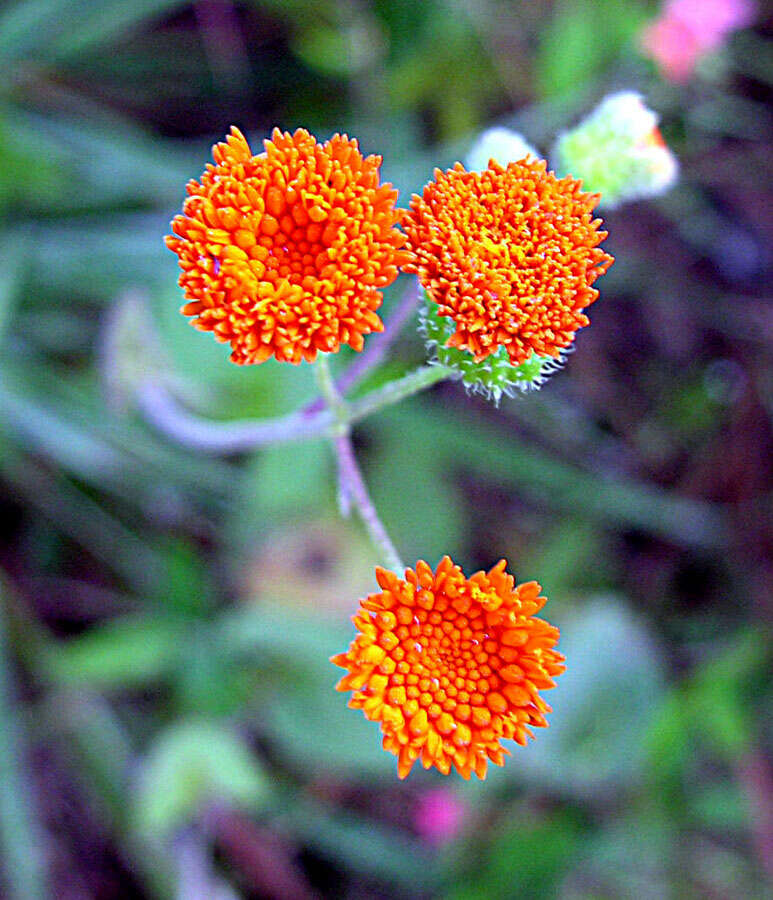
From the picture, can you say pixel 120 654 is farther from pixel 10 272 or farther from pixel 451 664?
pixel 451 664

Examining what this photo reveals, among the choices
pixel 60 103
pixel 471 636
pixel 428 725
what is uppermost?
pixel 60 103

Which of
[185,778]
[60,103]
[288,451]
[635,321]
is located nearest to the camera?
[185,778]

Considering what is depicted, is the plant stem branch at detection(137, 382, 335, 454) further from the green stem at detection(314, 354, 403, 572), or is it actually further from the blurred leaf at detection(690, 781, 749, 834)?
the blurred leaf at detection(690, 781, 749, 834)

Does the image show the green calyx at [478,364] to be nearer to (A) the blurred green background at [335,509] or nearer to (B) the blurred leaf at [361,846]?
(A) the blurred green background at [335,509]

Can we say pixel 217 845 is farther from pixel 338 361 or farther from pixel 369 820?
pixel 338 361

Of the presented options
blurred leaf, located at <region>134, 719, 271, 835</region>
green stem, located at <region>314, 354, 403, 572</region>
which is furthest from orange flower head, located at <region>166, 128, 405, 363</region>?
blurred leaf, located at <region>134, 719, 271, 835</region>

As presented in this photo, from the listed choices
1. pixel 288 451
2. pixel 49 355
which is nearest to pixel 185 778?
pixel 288 451
